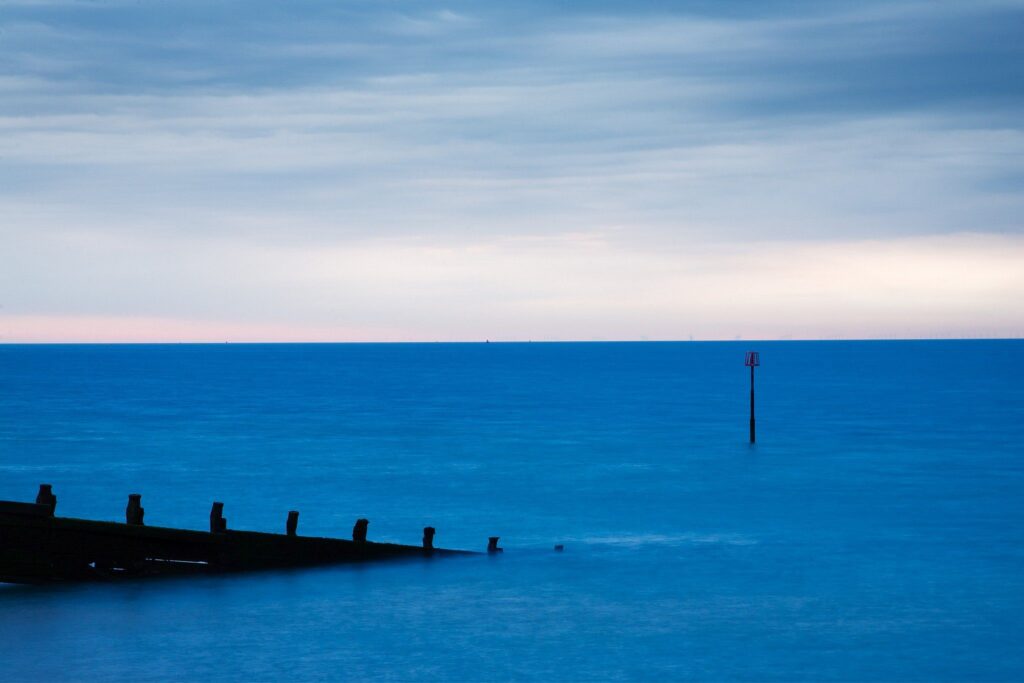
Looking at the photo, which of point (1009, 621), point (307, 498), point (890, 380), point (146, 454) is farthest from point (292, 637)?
point (890, 380)

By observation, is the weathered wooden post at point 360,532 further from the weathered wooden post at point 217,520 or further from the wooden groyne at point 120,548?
the weathered wooden post at point 217,520

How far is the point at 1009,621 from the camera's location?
96.6 feet

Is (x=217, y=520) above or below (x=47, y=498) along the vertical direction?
below

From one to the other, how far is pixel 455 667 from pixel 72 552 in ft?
28.1

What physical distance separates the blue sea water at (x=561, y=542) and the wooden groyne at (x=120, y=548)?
0.43 meters

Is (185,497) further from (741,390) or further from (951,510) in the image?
(741,390)

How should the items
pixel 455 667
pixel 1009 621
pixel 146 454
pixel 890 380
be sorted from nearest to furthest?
pixel 455 667
pixel 1009 621
pixel 146 454
pixel 890 380

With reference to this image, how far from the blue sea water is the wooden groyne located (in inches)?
17.0

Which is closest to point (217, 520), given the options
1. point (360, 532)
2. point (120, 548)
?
point (120, 548)

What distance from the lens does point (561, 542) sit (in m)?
41.2

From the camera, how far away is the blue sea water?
25109 millimetres

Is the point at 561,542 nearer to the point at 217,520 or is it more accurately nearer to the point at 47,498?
the point at 217,520

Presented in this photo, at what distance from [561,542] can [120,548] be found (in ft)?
58.2

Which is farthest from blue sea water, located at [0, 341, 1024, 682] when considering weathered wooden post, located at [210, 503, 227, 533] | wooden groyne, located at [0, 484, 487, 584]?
weathered wooden post, located at [210, 503, 227, 533]
